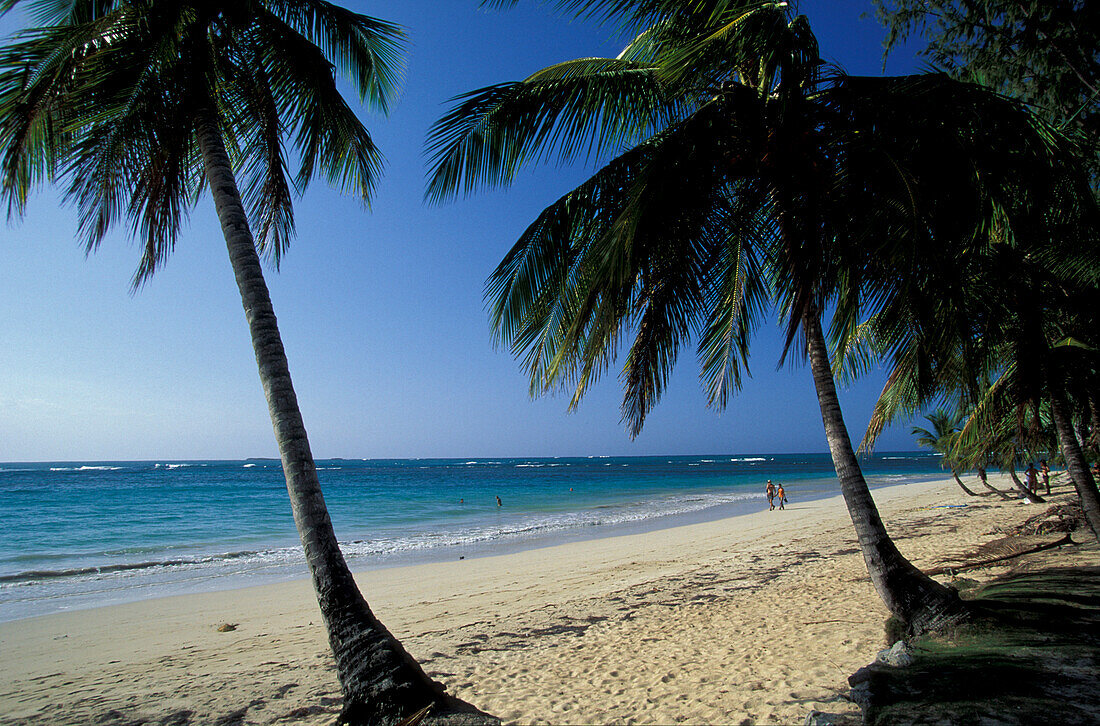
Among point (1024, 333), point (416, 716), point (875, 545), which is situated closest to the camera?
point (416, 716)

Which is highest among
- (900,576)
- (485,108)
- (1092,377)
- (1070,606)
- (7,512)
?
(485,108)

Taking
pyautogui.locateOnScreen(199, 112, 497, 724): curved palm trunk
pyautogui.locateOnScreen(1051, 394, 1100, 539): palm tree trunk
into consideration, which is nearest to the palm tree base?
pyautogui.locateOnScreen(199, 112, 497, 724): curved palm trunk

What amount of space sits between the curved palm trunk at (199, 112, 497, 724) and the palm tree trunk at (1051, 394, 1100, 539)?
7.41 meters

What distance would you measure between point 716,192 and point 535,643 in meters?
5.11

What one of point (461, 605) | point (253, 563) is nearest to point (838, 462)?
point (461, 605)

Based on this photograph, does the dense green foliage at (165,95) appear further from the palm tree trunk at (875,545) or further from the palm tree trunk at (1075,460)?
the palm tree trunk at (1075,460)

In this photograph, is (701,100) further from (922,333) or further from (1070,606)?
(1070,606)

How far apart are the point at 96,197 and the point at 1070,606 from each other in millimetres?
8987

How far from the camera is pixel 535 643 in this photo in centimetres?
601

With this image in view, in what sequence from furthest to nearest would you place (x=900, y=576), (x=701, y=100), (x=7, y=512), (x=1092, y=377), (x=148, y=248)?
(x=7, y=512)
(x=1092, y=377)
(x=701, y=100)
(x=148, y=248)
(x=900, y=576)

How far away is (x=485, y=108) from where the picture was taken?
5.11 meters

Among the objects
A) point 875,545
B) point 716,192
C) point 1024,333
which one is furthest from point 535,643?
point 1024,333

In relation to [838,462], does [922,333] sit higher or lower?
higher

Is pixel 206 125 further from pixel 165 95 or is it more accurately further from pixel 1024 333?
pixel 1024 333
